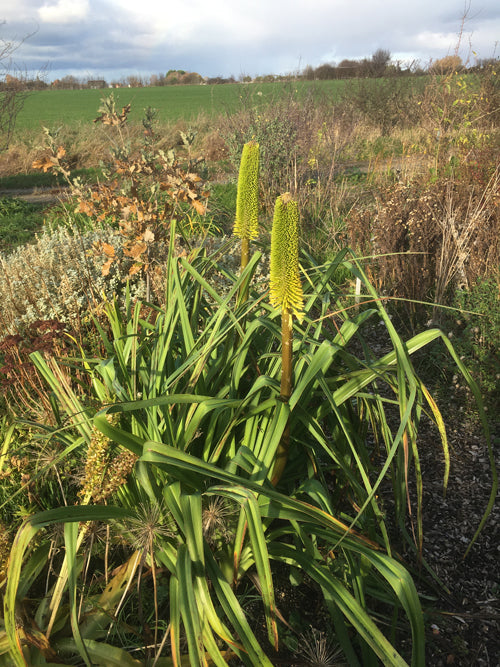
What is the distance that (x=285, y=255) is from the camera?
3.75 ft

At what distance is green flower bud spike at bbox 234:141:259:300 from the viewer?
146 cm

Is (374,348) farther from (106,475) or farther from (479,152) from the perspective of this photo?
(479,152)

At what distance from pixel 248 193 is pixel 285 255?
0.46 m

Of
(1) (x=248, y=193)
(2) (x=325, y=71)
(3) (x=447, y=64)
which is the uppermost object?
(2) (x=325, y=71)

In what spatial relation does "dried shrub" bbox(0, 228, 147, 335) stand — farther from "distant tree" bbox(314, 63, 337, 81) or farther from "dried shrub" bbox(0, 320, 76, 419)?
"distant tree" bbox(314, 63, 337, 81)

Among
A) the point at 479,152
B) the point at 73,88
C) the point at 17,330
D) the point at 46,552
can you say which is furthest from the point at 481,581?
the point at 73,88

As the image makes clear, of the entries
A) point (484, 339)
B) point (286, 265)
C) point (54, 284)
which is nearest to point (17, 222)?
point (54, 284)

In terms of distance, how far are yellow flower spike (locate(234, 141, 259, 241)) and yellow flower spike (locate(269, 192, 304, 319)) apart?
36 centimetres

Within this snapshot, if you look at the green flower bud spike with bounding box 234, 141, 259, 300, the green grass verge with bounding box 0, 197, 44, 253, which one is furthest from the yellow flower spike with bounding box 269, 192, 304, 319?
the green grass verge with bounding box 0, 197, 44, 253

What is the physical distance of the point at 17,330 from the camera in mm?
3361

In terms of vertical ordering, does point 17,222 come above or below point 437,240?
above

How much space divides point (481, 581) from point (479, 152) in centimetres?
494

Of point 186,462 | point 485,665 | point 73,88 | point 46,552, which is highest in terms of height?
point 73,88

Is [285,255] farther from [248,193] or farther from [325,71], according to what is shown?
[325,71]
